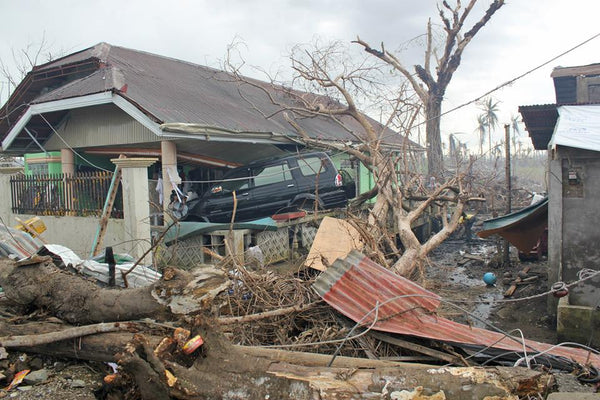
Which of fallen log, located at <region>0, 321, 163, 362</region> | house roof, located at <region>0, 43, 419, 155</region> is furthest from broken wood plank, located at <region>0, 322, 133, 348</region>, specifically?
house roof, located at <region>0, 43, 419, 155</region>

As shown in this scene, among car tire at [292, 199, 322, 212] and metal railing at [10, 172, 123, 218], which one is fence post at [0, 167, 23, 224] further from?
car tire at [292, 199, 322, 212]

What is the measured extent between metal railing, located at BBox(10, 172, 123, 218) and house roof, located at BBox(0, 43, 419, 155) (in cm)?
180

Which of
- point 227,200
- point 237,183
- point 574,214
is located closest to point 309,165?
point 237,183

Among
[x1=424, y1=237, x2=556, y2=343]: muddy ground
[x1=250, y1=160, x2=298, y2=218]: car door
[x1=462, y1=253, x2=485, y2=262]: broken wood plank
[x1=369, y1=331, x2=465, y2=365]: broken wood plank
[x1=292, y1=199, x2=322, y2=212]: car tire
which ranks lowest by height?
[x1=424, y1=237, x2=556, y2=343]: muddy ground

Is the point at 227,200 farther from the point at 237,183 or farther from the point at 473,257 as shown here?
the point at 473,257

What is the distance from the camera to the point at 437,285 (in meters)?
8.98

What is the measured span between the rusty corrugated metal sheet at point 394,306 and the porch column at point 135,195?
4.53 meters

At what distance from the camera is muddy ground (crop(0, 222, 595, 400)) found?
387cm

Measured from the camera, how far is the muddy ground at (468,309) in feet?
12.7

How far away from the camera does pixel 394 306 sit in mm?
4191

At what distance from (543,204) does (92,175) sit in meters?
9.11

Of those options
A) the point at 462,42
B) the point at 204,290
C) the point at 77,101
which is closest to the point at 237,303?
the point at 204,290

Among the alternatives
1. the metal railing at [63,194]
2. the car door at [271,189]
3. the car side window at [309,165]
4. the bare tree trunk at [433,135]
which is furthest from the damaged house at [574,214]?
the bare tree trunk at [433,135]

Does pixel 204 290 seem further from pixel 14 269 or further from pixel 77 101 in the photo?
pixel 77 101
